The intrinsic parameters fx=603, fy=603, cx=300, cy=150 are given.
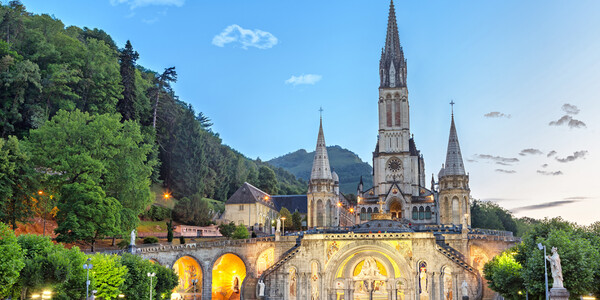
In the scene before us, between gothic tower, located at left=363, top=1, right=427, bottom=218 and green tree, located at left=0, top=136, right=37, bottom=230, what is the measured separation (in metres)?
62.0

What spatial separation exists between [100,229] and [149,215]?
24.3 metres

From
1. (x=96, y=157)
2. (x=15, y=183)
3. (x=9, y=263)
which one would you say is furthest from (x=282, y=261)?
(x=9, y=263)

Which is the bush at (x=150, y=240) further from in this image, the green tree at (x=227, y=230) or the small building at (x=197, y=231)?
the green tree at (x=227, y=230)

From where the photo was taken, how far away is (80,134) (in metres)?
60.1

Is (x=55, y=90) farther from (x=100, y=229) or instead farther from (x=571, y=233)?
(x=571, y=233)

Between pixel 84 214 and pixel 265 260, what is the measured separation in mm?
24813

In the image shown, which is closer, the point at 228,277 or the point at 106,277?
the point at 106,277

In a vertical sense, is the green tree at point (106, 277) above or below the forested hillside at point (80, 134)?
below

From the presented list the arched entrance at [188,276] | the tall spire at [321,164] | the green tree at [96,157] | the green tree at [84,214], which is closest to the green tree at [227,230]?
the arched entrance at [188,276]

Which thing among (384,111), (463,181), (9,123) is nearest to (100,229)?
(9,123)

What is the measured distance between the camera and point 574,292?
42.9 metres

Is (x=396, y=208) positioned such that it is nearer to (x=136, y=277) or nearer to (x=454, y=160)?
(x=454, y=160)

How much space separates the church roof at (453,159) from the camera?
85.6m

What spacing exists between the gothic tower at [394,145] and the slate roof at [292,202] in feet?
73.7
